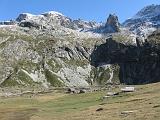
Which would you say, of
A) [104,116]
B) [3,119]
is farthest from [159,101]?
[3,119]

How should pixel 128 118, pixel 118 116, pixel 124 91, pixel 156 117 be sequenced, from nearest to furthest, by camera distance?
pixel 156 117 < pixel 128 118 < pixel 118 116 < pixel 124 91

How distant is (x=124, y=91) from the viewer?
146 meters

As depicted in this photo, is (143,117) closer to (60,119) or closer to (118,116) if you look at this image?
(118,116)

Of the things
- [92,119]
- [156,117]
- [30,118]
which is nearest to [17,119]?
[30,118]

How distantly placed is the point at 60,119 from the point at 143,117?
21.8 metres

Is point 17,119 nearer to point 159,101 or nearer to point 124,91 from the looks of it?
point 159,101

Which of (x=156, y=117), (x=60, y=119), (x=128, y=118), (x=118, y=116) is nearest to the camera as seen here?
(x=156, y=117)

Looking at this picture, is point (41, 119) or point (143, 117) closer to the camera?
point (143, 117)

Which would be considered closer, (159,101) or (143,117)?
(143,117)

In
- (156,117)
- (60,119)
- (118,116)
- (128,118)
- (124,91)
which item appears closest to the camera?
(156,117)

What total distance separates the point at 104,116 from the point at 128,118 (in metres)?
10.1

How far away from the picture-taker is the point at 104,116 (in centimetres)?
8081

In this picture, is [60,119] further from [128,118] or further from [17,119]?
[128,118]

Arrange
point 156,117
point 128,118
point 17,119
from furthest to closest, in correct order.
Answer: point 17,119 → point 128,118 → point 156,117
